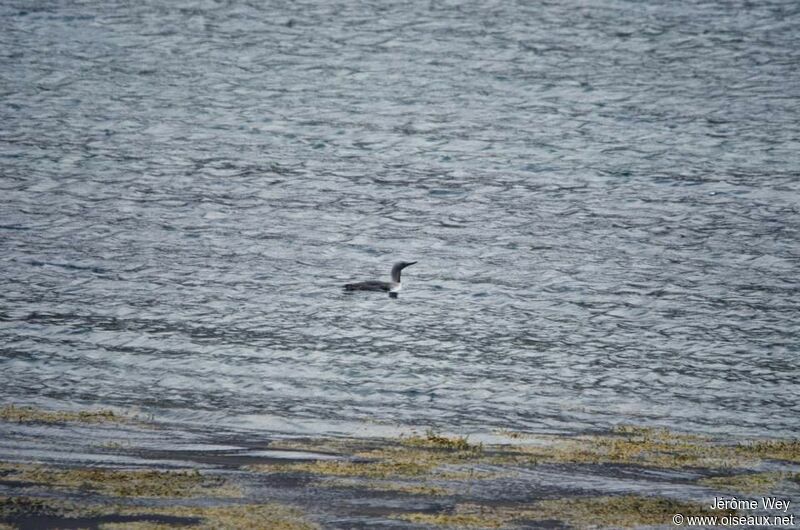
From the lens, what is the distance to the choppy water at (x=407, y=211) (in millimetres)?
23938

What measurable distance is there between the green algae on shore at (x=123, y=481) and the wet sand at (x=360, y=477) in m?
0.03

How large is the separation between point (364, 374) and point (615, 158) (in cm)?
2019

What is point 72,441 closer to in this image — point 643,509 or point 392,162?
point 643,509

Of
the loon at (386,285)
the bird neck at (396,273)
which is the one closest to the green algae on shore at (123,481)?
the loon at (386,285)

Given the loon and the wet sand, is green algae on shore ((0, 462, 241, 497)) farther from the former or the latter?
the loon

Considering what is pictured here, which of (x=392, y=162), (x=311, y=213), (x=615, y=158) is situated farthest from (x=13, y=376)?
(x=615, y=158)

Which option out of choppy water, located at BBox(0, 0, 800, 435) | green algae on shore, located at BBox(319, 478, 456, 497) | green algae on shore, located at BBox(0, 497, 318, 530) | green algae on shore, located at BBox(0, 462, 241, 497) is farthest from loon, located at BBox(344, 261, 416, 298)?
green algae on shore, located at BBox(0, 497, 318, 530)

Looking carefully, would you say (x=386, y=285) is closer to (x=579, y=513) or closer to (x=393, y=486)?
(x=393, y=486)

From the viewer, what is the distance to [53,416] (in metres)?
20.3

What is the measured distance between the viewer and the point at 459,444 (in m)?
19.5

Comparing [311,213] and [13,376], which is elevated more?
[13,376]

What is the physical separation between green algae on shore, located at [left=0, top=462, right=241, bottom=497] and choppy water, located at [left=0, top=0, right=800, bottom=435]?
362 centimetres

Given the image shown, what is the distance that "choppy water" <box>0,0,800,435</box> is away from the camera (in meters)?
23.9

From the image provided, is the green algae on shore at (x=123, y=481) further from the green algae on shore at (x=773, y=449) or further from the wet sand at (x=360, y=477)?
the green algae on shore at (x=773, y=449)
